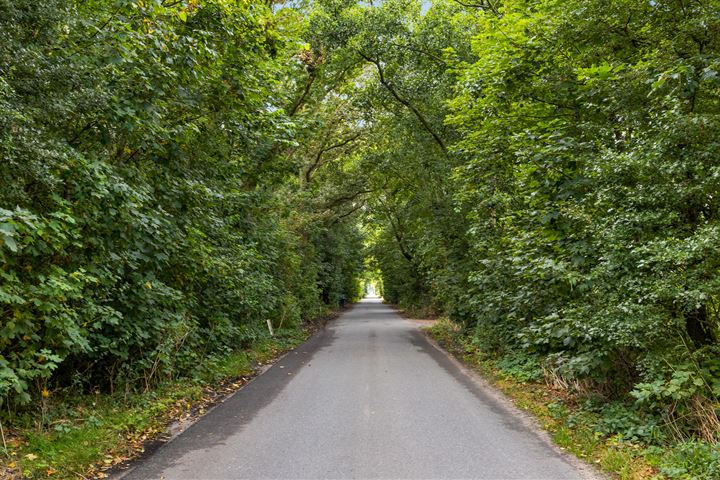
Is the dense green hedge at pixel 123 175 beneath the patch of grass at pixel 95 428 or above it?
above

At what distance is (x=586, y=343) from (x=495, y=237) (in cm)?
412

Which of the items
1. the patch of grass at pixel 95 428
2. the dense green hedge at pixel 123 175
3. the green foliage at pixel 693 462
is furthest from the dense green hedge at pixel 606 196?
the patch of grass at pixel 95 428

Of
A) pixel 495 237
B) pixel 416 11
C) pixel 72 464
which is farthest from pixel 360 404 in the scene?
pixel 416 11

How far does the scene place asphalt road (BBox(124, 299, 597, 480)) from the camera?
14.9ft

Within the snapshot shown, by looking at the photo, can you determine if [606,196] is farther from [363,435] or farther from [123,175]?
[123,175]

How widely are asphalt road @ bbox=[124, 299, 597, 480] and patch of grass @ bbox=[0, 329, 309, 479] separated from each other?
0.41 metres

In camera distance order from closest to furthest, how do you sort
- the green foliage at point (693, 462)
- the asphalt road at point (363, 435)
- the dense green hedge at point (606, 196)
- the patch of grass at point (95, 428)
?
the green foliage at point (693, 462)
the patch of grass at point (95, 428)
the asphalt road at point (363, 435)
the dense green hedge at point (606, 196)

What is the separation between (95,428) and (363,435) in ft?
A: 10.2

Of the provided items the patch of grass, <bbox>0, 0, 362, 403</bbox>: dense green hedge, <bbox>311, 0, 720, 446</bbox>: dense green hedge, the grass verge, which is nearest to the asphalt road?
the grass verge

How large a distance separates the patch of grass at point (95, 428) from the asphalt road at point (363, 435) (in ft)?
1.33

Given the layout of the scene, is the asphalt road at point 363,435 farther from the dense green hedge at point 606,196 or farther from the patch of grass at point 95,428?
the dense green hedge at point 606,196

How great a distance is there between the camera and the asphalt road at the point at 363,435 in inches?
178

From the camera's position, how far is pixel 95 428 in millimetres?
5242

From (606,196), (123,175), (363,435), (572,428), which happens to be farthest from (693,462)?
(123,175)
